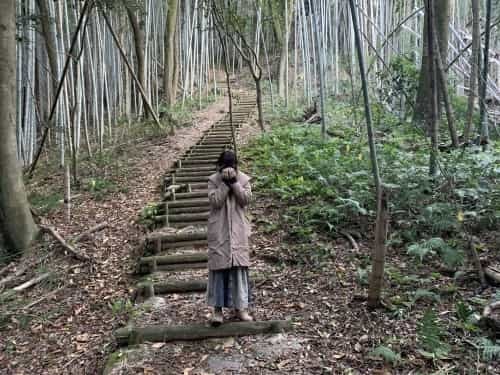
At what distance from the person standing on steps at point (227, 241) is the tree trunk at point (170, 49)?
8996 mm

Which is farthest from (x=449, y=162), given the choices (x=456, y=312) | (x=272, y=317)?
(x=272, y=317)

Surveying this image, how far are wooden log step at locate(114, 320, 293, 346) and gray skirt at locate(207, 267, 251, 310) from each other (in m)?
0.15

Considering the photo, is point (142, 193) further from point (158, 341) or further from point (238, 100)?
point (238, 100)

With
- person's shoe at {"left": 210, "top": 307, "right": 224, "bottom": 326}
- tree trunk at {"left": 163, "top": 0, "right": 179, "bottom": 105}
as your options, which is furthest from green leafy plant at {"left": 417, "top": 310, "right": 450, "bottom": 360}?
tree trunk at {"left": 163, "top": 0, "right": 179, "bottom": 105}

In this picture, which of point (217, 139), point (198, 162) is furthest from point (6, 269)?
point (217, 139)

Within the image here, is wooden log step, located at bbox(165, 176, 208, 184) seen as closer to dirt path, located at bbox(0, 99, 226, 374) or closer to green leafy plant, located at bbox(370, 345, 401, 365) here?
dirt path, located at bbox(0, 99, 226, 374)

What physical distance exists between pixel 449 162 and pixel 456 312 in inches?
88.1

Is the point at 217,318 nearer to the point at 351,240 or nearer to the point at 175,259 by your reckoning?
the point at 175,259

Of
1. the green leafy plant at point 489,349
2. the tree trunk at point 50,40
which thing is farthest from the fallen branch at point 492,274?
the tree trunk at point 50,40

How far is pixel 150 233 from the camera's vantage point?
485 cm

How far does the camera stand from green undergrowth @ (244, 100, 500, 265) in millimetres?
3609

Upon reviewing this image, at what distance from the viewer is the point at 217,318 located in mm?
2811

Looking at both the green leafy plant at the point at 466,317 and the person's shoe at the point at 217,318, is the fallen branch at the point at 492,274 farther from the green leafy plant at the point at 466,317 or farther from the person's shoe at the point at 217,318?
the person's shoe at the point at 217,318

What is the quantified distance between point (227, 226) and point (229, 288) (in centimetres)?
41
